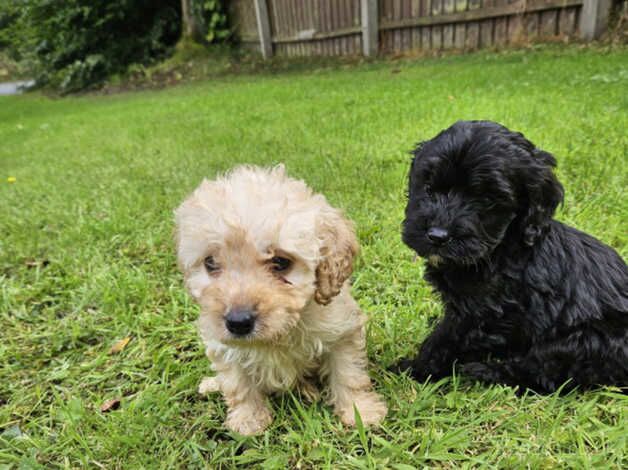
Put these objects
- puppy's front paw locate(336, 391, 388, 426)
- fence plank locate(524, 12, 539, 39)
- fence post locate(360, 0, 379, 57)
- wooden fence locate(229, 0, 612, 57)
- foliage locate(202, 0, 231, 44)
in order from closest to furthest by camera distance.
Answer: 1. puppy's front paw locate(336, 391, 388, 426)
2. wooden fence locate(229, 0, 612, 57)
3. fence plank locate(524, 12, 539, 39)
4. fence post locate(360, 0, 379, 57)
5. foliage locate(202, 0, 231, 44)

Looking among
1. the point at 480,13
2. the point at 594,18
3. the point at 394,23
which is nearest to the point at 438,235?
the point at 594,18

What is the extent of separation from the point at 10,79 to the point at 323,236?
4679cm

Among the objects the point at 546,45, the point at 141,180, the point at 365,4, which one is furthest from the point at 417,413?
the point at 365,4

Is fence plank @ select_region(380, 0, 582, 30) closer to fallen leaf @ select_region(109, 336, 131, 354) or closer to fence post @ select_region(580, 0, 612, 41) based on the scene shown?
fence post @ select_region(580, 0, 612, 41)

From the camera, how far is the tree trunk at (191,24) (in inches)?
753

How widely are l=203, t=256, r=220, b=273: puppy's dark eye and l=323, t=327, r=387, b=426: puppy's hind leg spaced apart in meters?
0.83

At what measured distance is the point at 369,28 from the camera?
1406 cm

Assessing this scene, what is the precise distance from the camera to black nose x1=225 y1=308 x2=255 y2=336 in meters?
2.04

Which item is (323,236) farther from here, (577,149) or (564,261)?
(577,149)

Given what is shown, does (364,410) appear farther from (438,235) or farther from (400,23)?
(400,23)

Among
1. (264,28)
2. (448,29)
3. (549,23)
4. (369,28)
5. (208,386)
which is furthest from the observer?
(264,28)

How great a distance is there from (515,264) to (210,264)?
66.2 inches

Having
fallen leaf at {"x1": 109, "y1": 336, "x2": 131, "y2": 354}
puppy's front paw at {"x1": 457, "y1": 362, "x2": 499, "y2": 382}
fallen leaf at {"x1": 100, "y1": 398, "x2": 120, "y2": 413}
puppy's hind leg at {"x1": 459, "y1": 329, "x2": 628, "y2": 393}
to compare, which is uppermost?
puppy's hind leg at {"x1": 459, "y1": 329, "x2": 628, "y2": 393}

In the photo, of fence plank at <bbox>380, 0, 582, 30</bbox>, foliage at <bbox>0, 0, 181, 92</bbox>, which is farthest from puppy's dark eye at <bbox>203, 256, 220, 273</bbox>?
foliage at <bbox>0, 0, 181, 92</bbox>
